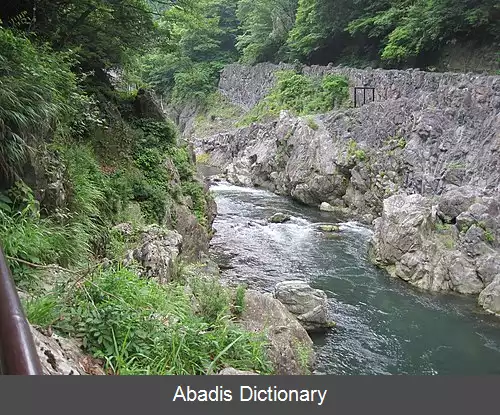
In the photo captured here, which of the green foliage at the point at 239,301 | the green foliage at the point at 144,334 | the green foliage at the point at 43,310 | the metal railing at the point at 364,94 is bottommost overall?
the green foliage at the point at 239,301

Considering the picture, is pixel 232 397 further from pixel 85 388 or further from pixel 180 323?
pixel 180 323

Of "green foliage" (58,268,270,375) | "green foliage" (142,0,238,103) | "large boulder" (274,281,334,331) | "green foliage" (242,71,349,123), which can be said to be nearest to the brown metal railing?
"green foliage" (58,268,270,375)

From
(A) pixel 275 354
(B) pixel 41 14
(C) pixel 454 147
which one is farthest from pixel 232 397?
(C) pixel 454 147

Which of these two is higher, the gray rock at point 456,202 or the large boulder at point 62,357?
the large boulder at point 62,357

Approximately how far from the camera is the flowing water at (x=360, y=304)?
1038 centimetres

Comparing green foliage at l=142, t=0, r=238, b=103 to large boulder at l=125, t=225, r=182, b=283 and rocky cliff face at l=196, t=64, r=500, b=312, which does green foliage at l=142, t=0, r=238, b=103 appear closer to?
rocky cliff face at l=196, t=64, r=500, b=312

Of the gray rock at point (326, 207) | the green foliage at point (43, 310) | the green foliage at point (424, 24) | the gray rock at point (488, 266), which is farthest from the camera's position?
the green foliage at point (424, 24)

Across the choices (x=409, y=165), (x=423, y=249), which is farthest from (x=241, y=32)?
(x=423, y=249)

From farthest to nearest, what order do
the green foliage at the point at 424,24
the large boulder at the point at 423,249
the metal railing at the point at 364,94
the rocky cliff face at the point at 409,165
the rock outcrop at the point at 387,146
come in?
the metal railing at the point at 364,94
the green foliage at the point at 424,24
the rock outcrop at the point at 387,146
the rocky cliff face at the point at 409,165
the large boulder at the point at 423,249

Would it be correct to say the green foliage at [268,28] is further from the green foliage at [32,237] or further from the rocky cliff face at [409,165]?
the green foliage at [32,237]

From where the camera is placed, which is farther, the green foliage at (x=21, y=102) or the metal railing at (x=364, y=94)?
the metal railing at (x=364, y=94)

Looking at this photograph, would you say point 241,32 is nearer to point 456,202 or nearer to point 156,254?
point 456,202

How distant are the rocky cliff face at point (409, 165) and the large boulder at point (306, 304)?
489cm

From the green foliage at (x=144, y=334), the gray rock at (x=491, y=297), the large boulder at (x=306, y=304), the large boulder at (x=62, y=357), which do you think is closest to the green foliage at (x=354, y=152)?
the gray rock at (x=491, y=297)
